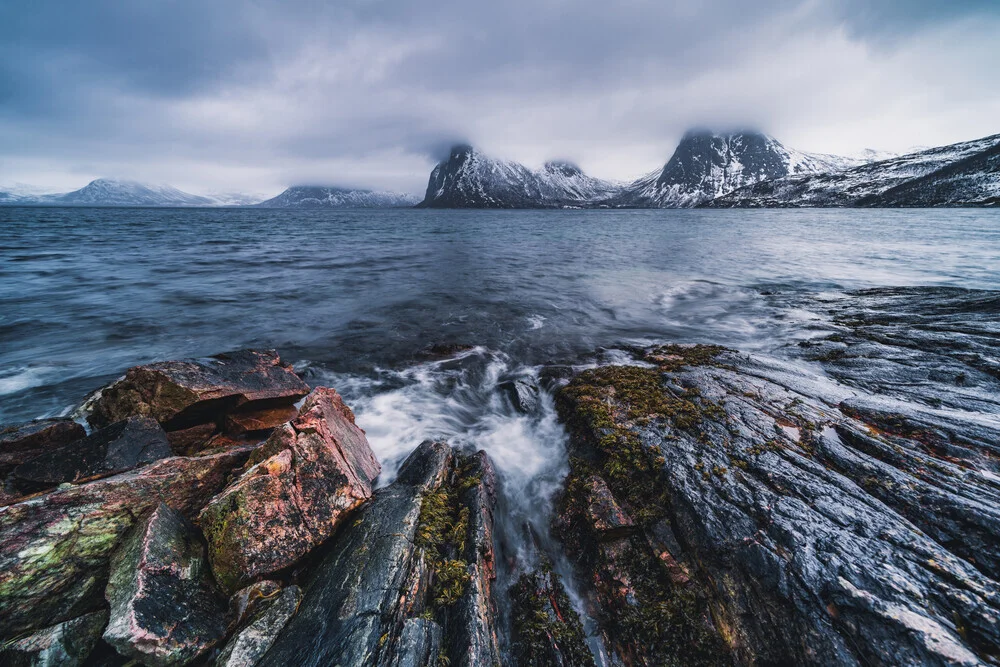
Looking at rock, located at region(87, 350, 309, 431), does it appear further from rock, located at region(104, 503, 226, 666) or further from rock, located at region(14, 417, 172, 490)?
rock, located at region(104, 503, 226, 666)

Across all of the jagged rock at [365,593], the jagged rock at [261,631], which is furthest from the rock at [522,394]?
the jagged rock at [261,631]

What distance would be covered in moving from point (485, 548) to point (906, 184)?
196m

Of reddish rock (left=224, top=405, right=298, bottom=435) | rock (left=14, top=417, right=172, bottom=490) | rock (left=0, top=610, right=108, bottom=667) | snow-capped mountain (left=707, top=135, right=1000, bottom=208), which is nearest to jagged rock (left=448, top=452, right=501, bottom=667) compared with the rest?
rock (left=0, top=610, right=108, bottom=667)

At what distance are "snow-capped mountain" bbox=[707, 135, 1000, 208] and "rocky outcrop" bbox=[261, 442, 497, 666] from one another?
165482 millimetres

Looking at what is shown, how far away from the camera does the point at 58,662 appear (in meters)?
3.16

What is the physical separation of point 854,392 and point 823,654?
21.7ft

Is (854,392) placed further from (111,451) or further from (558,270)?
(558,270)

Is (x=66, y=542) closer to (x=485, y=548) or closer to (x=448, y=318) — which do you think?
(x=485, y=548)

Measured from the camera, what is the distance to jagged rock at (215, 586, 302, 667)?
3270 mm

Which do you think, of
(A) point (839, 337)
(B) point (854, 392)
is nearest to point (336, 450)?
(B) point (854, 392)

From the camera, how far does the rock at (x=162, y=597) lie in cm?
320

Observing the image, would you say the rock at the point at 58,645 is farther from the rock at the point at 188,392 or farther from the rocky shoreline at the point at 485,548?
the rock at the point at 188,392

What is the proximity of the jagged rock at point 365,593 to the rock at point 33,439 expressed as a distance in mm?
5323

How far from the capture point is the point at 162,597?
11.5ft
